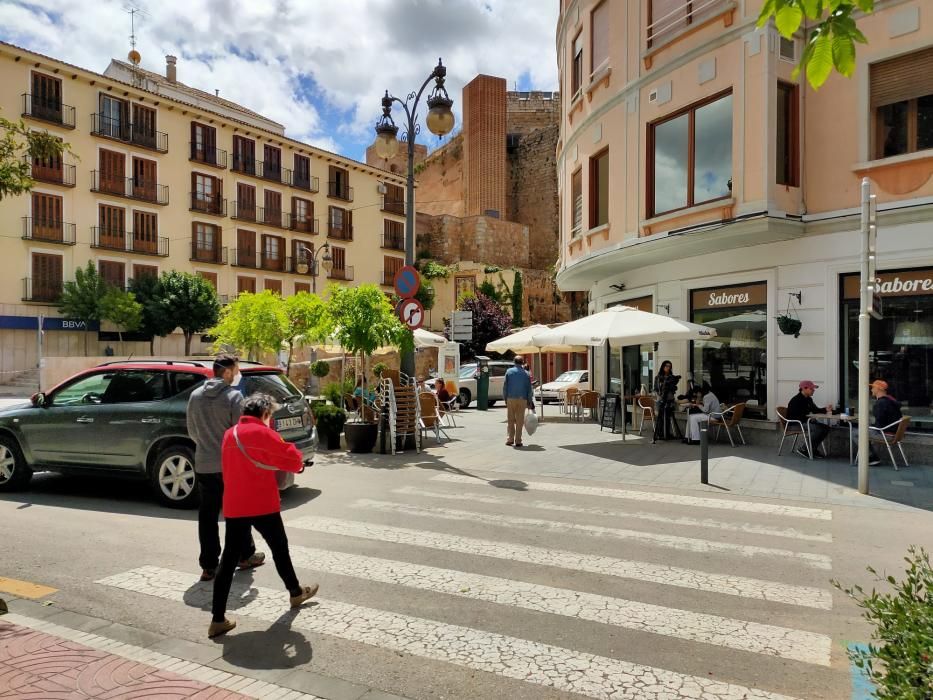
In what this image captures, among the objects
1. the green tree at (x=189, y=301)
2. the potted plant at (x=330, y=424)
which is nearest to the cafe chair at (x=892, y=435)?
the potted plant at (x=330, y=424)

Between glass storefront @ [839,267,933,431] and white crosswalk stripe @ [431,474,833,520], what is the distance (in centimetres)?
483

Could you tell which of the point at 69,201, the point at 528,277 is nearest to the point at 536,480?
the point at 69,201

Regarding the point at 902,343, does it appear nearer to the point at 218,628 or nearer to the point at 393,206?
the point at 218,628

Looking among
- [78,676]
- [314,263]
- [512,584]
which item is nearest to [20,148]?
[78,676]

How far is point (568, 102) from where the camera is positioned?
18469 millimetres

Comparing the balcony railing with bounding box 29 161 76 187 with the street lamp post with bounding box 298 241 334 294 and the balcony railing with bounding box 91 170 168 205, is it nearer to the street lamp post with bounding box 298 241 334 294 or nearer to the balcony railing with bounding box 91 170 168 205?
the balcony railing with bounding box 91 170 168 205

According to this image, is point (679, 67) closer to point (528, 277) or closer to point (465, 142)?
point (528, 277)

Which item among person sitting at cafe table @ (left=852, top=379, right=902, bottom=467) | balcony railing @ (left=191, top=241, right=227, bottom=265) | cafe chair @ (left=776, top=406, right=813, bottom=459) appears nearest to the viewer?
person sitting at cafe table @ (left=852, top=379, right=902, bottom=467)

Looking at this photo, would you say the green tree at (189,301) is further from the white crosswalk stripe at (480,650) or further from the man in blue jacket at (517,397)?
the white crosswalk stripe at (480,650)

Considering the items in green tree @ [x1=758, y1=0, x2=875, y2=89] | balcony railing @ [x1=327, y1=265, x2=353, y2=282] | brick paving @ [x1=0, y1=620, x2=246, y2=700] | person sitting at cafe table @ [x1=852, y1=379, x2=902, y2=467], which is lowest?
brick paving @ [x1=0, y1=620, x2=246, y2=700]

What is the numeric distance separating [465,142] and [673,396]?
44.1 metres

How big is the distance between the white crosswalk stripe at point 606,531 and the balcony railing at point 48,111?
37.3 meters

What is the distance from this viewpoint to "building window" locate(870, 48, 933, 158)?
10906 millimetres

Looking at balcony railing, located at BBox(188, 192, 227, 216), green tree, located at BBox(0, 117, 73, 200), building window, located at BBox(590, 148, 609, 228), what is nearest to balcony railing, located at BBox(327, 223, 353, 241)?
balcony railing, located at BBox(188, 192, 227, 216)
